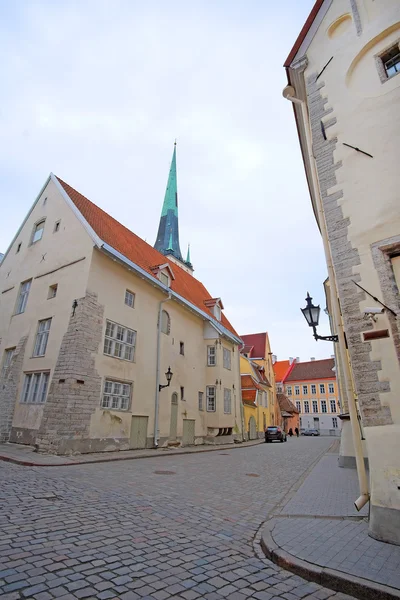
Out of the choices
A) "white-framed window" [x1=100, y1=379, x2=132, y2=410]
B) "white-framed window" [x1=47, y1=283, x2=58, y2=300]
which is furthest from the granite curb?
"white-framed window" [x1=47, y1=283, x2=58, y2=300]

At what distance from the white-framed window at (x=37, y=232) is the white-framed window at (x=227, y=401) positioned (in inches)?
647

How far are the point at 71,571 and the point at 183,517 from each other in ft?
8.21

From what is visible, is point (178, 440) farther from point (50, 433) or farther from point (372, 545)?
point (372, 545)

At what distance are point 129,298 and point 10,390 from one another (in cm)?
678

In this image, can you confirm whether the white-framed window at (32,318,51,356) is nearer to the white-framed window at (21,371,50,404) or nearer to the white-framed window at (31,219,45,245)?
the white-framed window at (21,371,50,404)

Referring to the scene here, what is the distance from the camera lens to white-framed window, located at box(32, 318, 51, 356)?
1470 centimetres

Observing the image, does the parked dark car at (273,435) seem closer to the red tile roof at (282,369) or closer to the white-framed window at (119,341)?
the white-framed window at (119,341)

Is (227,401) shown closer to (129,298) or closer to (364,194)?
(129,298)

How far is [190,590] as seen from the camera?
3.11m

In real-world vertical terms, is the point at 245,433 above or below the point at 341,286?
below

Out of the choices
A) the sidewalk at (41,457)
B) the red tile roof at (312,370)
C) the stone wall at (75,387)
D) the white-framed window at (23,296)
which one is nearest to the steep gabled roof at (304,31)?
the stone wall at (75,387)

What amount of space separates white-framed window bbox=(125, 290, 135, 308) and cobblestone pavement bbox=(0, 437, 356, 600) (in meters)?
9.52

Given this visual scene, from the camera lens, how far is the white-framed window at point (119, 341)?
48.8 feet

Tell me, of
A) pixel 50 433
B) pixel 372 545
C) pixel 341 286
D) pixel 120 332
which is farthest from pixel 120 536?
pixel 120 332
